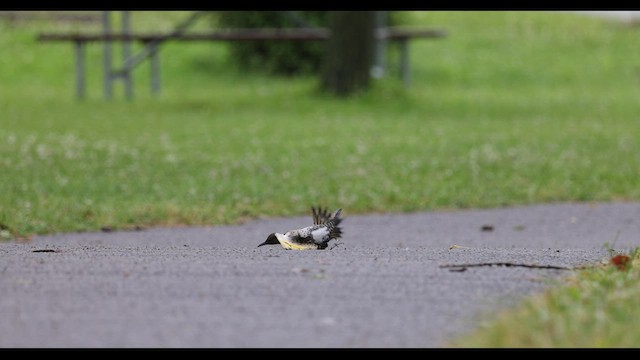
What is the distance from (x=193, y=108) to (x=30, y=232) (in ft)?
33.4

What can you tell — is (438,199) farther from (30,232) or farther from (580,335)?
(580,335)

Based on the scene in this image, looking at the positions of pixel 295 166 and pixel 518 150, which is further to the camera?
pixel 518 150

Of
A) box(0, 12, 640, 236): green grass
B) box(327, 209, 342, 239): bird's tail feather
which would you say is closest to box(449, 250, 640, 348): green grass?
box(327, 209, 342, 239): bird's tail feather

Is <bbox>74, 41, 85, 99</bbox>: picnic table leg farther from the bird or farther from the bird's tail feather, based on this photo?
the bird

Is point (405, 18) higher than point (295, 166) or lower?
higher

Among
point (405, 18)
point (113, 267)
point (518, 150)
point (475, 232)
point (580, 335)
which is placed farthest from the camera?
point (405, 18)

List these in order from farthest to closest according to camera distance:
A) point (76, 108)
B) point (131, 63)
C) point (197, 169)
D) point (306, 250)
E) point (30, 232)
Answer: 1. point (131, 63)
2. point (76, 108)
3. point (197, 169)
4. point (30, 232)
5. point (306, 250)

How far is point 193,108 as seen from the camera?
61.9ft

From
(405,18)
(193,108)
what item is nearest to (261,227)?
(193,108)

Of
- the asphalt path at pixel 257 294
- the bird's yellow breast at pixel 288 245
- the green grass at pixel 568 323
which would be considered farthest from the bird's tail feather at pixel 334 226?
the green grass at pixel 568 323

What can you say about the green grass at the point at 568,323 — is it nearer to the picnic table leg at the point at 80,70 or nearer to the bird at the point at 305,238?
the bird at the point at 305,238

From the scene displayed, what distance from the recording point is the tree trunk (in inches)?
741

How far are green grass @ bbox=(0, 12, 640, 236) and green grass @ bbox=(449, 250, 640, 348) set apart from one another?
5.30 m

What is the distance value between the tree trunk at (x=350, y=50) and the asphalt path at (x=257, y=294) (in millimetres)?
12741
